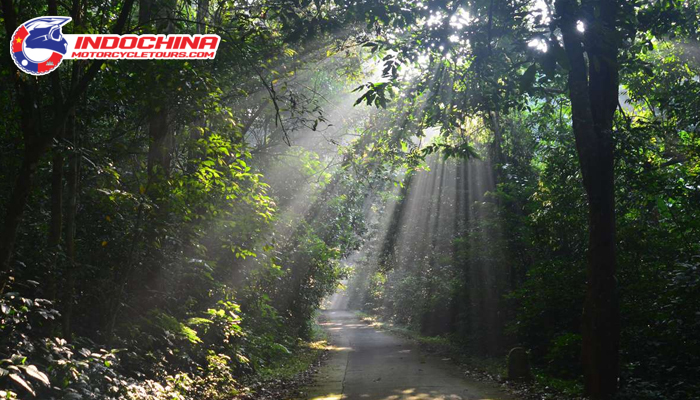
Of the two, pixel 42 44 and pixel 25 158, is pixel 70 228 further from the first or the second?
pixel 42 44

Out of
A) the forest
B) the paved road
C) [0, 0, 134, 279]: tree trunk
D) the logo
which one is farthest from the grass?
[0, 0, 134, 279]: tree trunk

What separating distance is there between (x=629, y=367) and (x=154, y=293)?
29.5 feet

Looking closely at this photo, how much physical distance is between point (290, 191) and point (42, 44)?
1206 cm

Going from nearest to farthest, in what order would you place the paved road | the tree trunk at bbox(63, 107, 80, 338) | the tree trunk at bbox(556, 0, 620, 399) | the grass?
the tree trunk at bbox(63, 107, 80, 338)
the tree trunk at bbox(556, 0, 620, 399)
the paved road
the grass

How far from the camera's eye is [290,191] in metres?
18.2

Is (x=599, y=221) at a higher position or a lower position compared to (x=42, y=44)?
lower

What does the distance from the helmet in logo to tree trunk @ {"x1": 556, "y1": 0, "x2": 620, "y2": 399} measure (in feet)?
23.7

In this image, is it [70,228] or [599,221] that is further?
[599,221]

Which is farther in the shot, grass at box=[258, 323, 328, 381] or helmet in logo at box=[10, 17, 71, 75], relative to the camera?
grass at box=[258, 323, 328, 381]

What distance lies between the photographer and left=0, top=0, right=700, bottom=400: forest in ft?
20.3

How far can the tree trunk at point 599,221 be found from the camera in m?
8.08

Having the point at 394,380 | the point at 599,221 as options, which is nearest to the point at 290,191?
the point at 394,380

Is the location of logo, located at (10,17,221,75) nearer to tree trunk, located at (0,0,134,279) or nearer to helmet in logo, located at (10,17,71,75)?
helmet in logo, located at (10,17,71,75)

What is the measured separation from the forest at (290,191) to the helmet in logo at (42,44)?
24 cm
